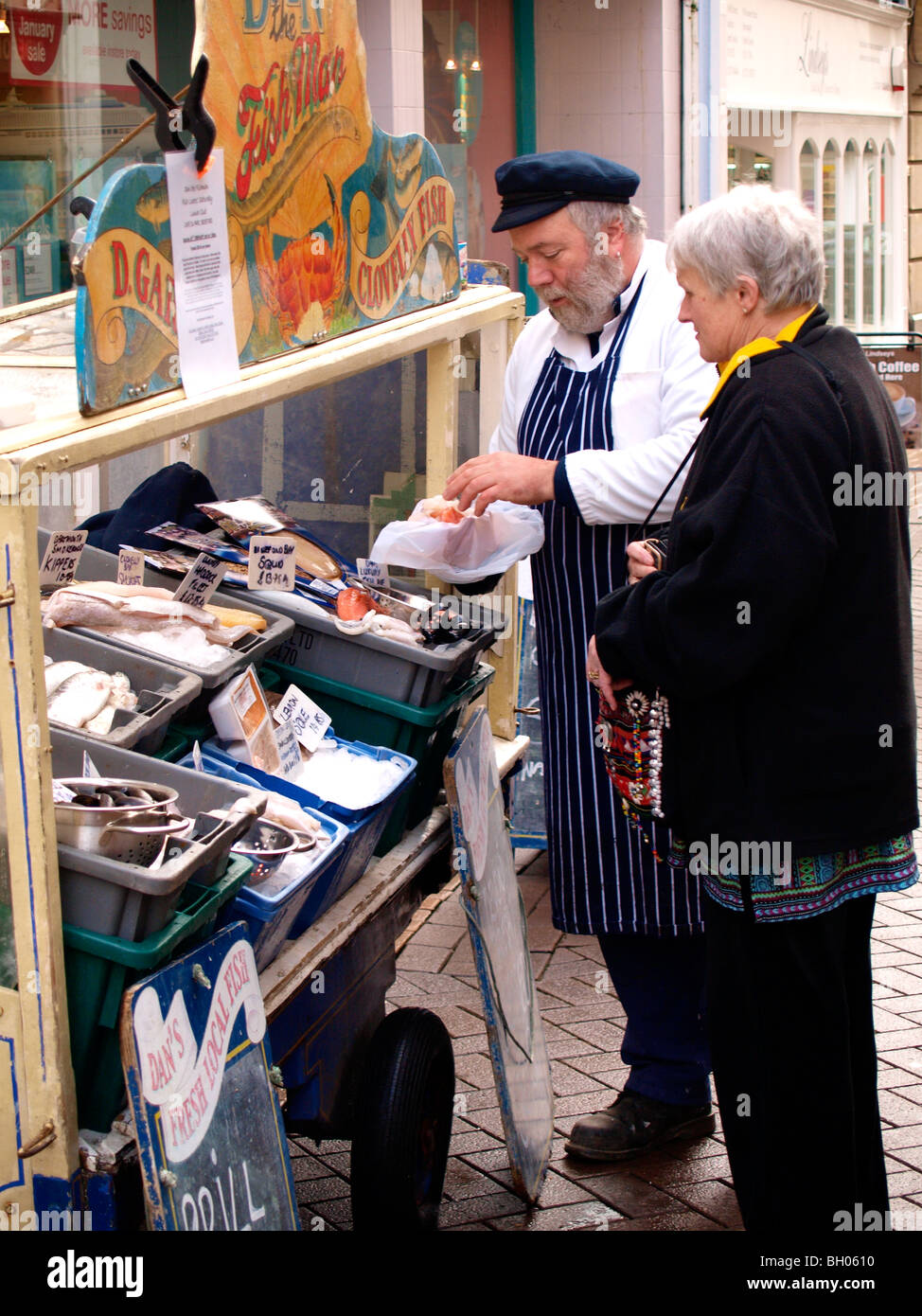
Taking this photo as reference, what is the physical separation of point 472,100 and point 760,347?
715 centimetres

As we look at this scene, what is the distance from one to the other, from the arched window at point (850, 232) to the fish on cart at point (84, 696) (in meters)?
13.1

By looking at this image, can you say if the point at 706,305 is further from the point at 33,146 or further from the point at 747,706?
the point at 33,146

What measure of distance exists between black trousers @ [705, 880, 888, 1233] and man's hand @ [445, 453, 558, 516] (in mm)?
917

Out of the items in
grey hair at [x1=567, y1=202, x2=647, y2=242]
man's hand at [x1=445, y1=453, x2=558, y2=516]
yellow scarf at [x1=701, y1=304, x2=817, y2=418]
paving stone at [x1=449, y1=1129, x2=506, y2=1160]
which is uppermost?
grey hair at [x1=567, y1=202, x2=647, y2=242]

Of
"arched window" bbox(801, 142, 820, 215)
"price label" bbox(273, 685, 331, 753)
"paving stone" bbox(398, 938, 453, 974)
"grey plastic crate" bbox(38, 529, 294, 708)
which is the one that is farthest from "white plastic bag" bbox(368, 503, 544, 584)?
"arched window" bbox(801, 142, 820, 215)

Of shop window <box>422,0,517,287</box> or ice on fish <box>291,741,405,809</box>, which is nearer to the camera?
ice on fish <box>291,741,405,809</box>

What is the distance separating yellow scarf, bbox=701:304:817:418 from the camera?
209 centimetres

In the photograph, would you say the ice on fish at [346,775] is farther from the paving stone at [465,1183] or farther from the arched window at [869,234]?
the arched window at [869,234]

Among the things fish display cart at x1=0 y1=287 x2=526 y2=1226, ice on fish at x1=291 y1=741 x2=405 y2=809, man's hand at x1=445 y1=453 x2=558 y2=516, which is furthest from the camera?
man's hand at x1=445 y1=453 x2=558 y2=516

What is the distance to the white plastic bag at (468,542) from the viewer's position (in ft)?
9.79

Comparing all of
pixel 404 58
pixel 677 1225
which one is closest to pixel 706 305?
pixel 677 1225

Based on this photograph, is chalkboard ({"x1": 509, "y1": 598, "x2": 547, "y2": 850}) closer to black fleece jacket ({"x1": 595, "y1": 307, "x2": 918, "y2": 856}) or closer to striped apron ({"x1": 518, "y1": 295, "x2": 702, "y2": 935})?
striped apron ({"x1": 518, "y1": 295, "x2": 702, "y2": 935})

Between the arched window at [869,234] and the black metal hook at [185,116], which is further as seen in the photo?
the arched window at [869,234]

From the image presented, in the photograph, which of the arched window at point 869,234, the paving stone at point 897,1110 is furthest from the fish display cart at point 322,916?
the arched window at point 869,234
